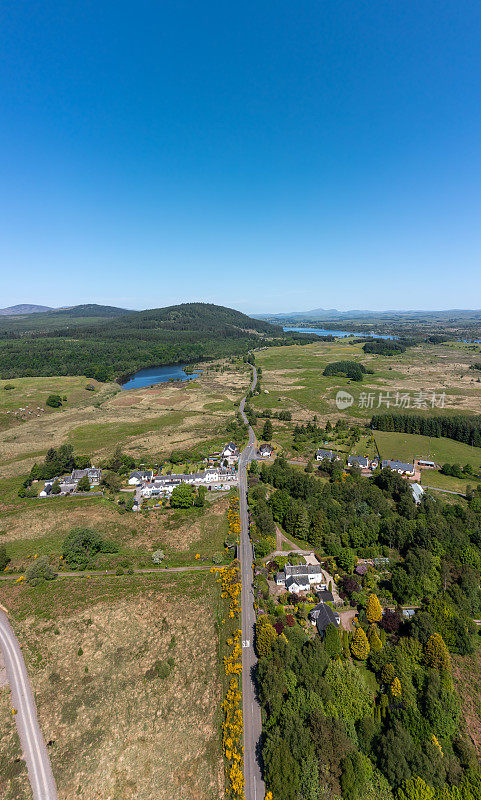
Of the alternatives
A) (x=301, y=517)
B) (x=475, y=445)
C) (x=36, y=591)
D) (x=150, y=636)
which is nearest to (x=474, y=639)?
(x=301, y=517)

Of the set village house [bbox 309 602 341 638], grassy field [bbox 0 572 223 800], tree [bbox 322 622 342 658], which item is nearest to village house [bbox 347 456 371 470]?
village house [bbox 309 602 341 638]

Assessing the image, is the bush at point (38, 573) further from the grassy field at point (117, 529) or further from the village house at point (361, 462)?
the village house at point (361, 462)

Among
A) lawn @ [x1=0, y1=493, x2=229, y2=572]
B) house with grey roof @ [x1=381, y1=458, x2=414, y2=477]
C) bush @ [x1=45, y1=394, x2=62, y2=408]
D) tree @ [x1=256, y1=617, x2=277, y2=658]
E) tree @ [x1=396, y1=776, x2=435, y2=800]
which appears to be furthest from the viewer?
bush @ [x1=45, y1=394, x2=62, y2=408]

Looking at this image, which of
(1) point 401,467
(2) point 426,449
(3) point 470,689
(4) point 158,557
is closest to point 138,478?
(4) point 158,557

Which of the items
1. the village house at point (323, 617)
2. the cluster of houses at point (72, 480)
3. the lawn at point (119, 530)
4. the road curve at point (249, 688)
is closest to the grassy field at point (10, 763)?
the road curve at point (249, 688)

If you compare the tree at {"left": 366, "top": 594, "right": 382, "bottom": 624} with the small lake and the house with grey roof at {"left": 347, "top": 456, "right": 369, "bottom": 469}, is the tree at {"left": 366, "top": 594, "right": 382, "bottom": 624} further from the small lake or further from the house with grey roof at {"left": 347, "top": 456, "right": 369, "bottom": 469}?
the small lake

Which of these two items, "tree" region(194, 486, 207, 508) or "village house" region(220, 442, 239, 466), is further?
"village house" region(220, 442, 239, 466)

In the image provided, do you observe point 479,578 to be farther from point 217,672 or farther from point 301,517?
point 217,672
